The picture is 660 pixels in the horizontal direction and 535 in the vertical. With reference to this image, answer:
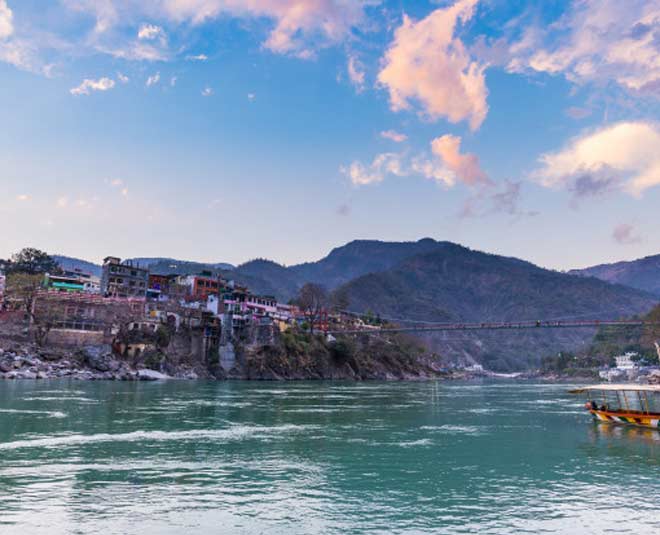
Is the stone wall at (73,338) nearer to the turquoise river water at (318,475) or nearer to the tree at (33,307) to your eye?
the tree at (33,307)

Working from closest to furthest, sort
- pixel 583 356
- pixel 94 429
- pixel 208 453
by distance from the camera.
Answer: pixel 208 453
pixel 94 429
pixel 583 356

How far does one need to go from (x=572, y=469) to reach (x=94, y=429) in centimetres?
2090

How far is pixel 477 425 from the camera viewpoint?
30625 millimetres

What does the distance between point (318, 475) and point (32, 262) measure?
10767 centimetres

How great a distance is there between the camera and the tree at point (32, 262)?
344ft

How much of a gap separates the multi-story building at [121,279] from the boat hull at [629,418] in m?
85.2

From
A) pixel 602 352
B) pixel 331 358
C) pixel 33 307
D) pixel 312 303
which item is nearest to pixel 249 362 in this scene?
pixel 331 358

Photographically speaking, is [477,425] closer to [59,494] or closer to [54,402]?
[59,494]

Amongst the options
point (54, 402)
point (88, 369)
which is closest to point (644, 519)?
point (54, 402)

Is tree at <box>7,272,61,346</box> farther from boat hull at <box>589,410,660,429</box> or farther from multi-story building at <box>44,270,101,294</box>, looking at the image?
boat hull at <box>589,410,660,429</box>

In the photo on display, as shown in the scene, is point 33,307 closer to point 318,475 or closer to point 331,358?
point 331,358

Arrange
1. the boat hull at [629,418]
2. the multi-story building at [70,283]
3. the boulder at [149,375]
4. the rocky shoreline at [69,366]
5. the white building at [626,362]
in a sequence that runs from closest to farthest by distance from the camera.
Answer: the boat hull at [629,418] < the rocky shoreline at [69,366] < the boulder at [149,375] < the multi-story building at [70,283] < the white building at [626,362]

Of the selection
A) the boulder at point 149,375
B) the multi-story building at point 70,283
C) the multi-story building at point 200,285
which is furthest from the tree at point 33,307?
the multi-story building at point 200,285

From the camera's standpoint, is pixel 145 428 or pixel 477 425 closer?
pixel 145 428
